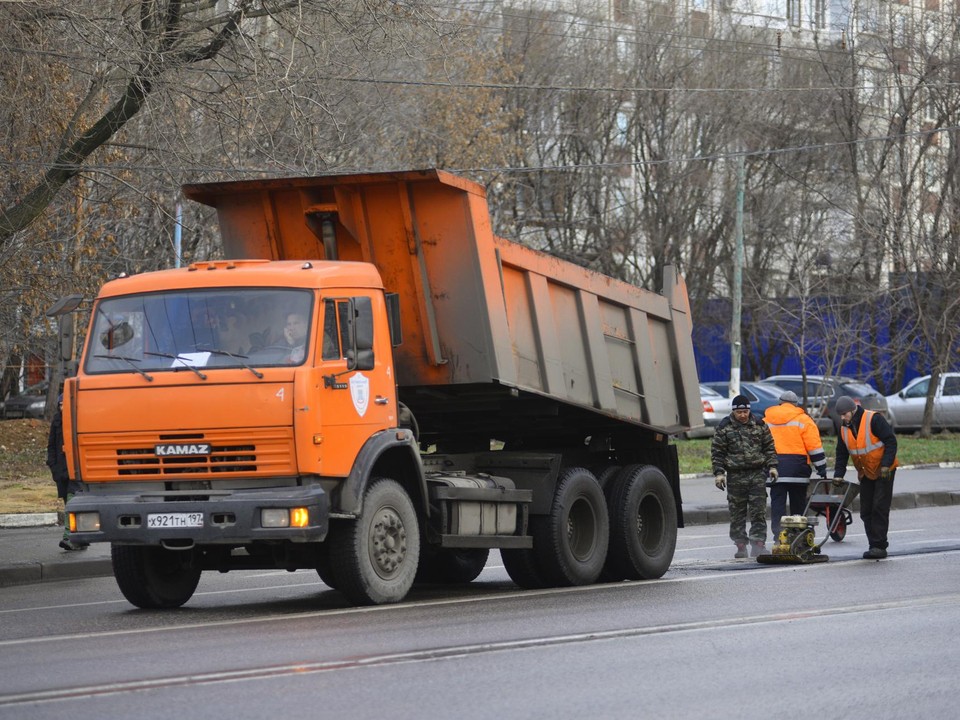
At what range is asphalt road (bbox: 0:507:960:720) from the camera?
692 centimetres

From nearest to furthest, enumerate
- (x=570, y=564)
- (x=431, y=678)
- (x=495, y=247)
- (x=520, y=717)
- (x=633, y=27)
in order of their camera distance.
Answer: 1. (x=520, y=717)
2. (x=431, y=678)
3. (x=495, y=247)
4. (x=570, y=564)
5. (x=633, y=27)

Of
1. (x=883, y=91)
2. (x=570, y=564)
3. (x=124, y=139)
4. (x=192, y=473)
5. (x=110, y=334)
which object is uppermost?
(x=883, y=91)

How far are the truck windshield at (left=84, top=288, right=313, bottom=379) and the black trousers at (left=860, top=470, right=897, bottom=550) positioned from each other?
6.48 meters

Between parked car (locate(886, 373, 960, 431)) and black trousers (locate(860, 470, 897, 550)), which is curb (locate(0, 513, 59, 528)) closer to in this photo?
black trousers (locate(860, 470, 897, 550))

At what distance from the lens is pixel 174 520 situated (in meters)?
10.4

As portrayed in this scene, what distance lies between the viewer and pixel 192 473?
10.6 meters

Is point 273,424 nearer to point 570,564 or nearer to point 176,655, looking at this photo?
point 176,655

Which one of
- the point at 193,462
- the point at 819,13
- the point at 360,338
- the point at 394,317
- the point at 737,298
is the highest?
the point at 819,13

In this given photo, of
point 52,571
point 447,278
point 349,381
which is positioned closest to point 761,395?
point 52,571

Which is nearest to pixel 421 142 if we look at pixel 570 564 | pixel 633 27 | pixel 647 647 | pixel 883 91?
pixel 633 27

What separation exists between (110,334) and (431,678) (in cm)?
452

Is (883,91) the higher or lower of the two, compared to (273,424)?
higher

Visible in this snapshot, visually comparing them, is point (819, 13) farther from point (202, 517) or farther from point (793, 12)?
point (202, 517)

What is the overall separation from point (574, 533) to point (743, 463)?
3179 mm
